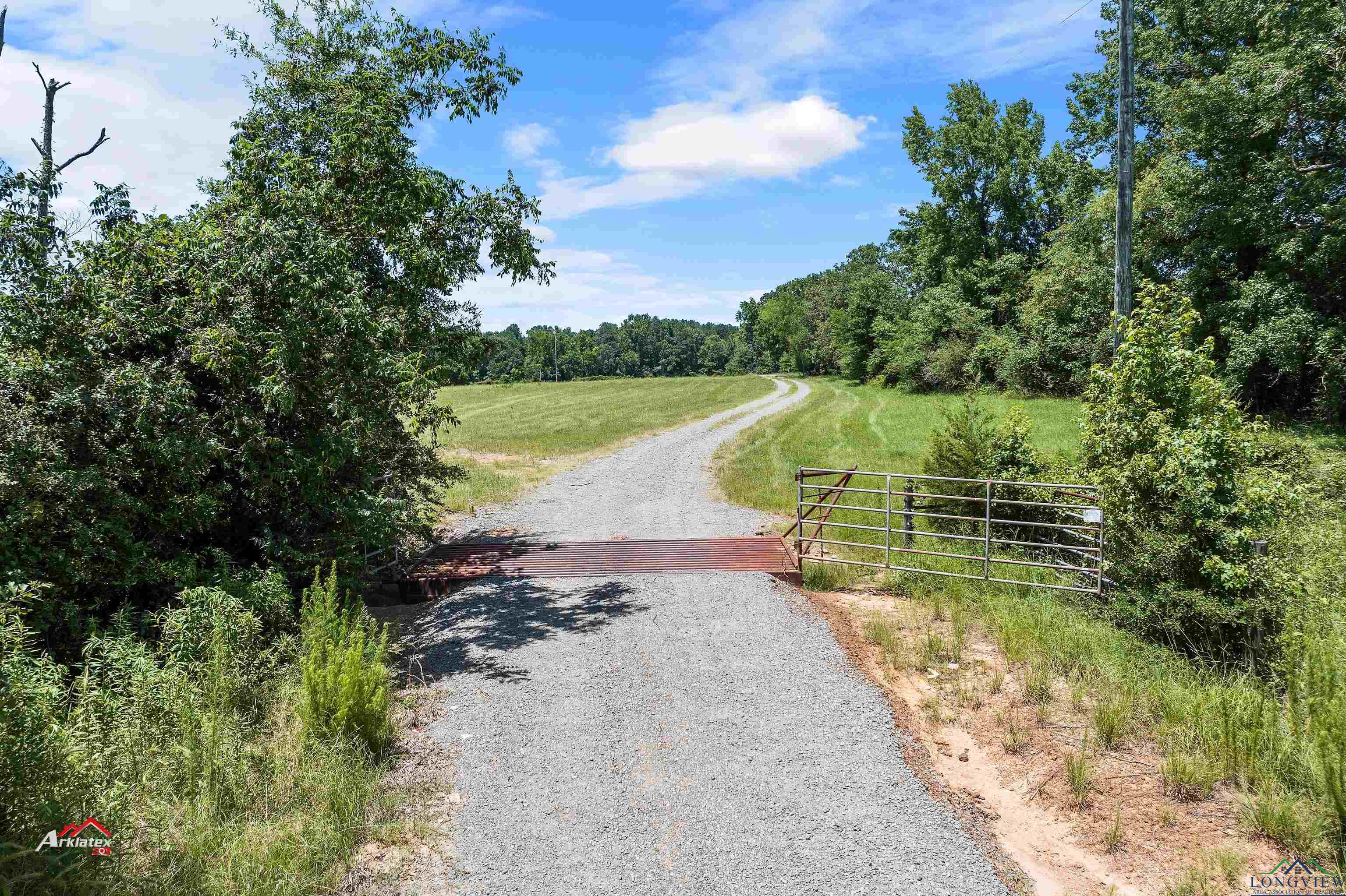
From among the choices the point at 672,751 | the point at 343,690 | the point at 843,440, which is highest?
the point at 843,440

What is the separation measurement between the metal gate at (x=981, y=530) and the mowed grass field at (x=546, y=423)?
6661 mm

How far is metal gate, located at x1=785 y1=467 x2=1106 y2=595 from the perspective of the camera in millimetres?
8922

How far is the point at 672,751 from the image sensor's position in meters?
5.67

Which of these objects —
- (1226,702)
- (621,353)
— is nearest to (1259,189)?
(1226,702)

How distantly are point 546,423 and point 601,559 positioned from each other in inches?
1051

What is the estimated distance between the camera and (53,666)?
525 centimetres

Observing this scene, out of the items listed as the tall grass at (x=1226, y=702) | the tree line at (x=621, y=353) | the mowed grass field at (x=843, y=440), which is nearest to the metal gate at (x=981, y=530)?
the tall grass at (x=1226, y=702)

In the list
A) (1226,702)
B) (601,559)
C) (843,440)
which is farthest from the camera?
(843,440)

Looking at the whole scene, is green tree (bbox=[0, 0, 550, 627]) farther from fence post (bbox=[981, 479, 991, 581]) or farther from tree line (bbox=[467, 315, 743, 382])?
tree line (bbox=[467, 315, 743, 382])

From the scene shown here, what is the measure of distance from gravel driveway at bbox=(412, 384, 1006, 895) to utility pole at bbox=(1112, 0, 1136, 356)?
24.4 feet

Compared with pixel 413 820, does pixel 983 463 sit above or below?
above

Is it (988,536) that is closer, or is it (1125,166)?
(988,536)

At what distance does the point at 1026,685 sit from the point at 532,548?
8063mm

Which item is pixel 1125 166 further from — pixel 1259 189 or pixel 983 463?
pixel 1259 189
